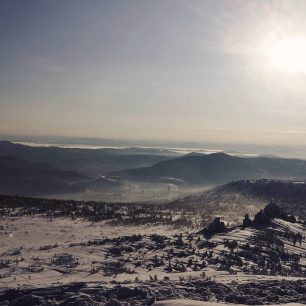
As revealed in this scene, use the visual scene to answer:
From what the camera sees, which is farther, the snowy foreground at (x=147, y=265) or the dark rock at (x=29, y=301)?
the snowy foreground at (x=147, y=265)

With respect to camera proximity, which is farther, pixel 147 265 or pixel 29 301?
pixel 147 265

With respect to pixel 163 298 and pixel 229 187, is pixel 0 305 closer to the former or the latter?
pixel 163 298

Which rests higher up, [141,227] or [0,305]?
[0,305]

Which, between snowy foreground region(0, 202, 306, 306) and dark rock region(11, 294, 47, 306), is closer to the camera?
dark rock region(11, 294, 47, 306)

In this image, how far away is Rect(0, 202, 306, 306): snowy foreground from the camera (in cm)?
1892

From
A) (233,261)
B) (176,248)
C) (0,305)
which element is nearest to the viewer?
(0,305)

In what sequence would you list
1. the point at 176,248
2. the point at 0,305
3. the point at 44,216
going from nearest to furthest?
the point at 0,305
the point at 176,248
the point at 44,216

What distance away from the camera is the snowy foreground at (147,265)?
18.9 m

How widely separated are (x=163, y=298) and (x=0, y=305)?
6365 mm

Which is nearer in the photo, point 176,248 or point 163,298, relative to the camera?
point 163,298

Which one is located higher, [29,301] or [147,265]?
[29,301]

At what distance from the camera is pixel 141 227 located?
53.0 m

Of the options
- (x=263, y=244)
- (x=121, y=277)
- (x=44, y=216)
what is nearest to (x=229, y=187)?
(x=44, y=216)

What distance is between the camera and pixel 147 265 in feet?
96.7
